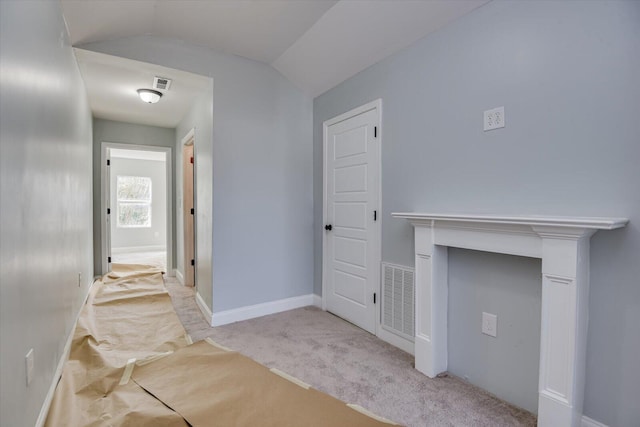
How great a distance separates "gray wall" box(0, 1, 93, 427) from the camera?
125cm

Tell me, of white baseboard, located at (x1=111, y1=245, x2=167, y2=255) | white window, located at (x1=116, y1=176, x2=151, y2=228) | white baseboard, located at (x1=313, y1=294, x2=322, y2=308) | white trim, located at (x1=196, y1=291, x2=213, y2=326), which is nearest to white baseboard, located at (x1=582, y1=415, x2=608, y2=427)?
white baseboard, located at (x1=313, y1=294, x2=322, y2=308)

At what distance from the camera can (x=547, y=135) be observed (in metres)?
1.71

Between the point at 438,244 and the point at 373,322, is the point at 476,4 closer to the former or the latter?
the point at 438,244

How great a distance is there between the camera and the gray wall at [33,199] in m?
1.25

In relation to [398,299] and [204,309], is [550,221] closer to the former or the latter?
[398,299]

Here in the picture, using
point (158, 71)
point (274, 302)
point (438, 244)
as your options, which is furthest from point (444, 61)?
point (274, 302)

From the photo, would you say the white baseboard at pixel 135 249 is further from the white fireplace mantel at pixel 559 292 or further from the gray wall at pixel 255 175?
the white fireplace mantel at pixel 559 292

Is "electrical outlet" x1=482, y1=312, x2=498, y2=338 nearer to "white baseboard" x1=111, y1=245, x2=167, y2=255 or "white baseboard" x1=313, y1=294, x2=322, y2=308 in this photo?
"white baseboard" x1=313, y1=294, x2=322, y2=308

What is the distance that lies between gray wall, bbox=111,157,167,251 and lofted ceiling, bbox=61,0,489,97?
5785 mm

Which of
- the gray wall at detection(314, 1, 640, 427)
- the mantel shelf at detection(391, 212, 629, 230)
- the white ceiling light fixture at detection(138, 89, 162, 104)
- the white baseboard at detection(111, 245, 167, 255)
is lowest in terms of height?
the white baseboard at detection(111, 245, 167, 255)

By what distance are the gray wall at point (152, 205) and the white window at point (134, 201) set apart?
8 centimetres

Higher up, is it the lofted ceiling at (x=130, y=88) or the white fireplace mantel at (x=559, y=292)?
the lofted ceiling at (x=130, y=88)

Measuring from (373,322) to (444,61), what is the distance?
7.27ft

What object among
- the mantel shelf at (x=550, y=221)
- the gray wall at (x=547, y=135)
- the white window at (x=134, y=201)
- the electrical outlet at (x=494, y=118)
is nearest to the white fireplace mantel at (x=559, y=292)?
the mantel shelf at (x=550, y=221)
